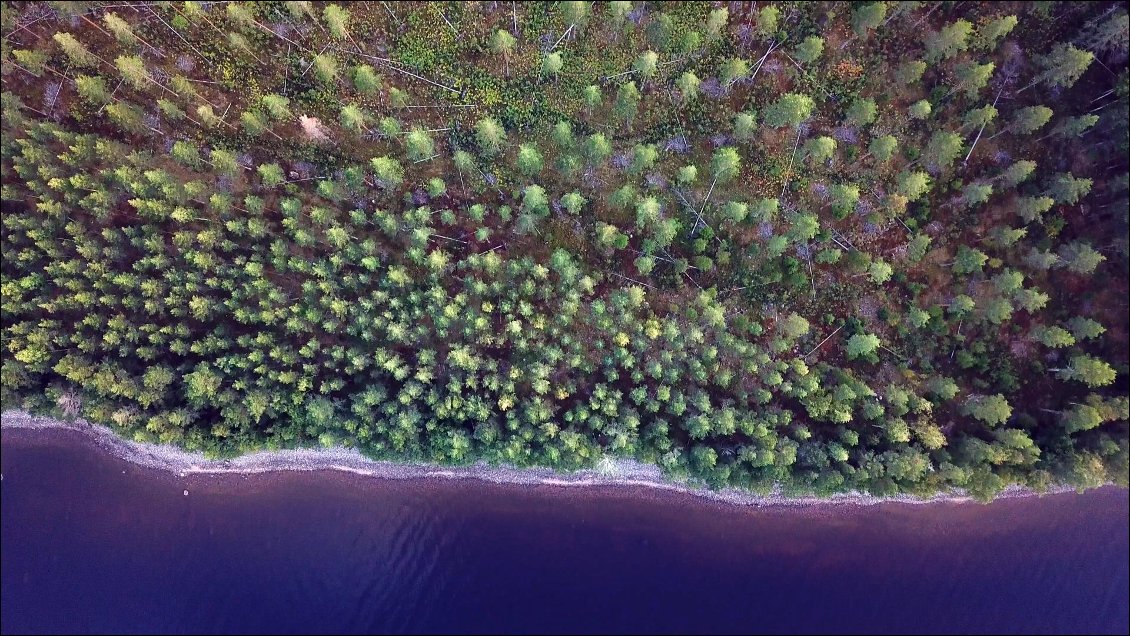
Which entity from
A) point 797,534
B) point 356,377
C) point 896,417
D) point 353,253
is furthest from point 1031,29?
point 356,377

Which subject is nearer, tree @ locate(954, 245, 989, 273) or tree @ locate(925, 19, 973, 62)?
tree @ locate(925, 19, 973, 62)

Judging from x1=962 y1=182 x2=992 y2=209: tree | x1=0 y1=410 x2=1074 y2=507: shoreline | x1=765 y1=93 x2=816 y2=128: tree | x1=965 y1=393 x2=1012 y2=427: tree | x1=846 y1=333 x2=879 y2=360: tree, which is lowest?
x1=0 y1=410 x2=1074 y2=507: shoreline

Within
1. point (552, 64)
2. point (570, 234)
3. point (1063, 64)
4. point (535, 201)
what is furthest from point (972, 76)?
point (535, 201)

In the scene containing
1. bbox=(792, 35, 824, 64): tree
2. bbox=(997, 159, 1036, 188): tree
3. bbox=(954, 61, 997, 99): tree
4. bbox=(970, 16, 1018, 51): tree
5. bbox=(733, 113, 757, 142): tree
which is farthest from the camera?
bbox=(733, 113, 757, 142): tree

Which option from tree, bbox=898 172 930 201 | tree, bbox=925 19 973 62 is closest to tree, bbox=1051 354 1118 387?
tree, bbox=898 172 930 201

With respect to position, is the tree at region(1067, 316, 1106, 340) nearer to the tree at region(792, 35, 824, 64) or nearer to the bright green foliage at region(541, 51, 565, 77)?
the tree at region(792, 35, 824, 64)

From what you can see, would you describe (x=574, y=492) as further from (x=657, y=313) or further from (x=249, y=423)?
(x=249, y=423)
